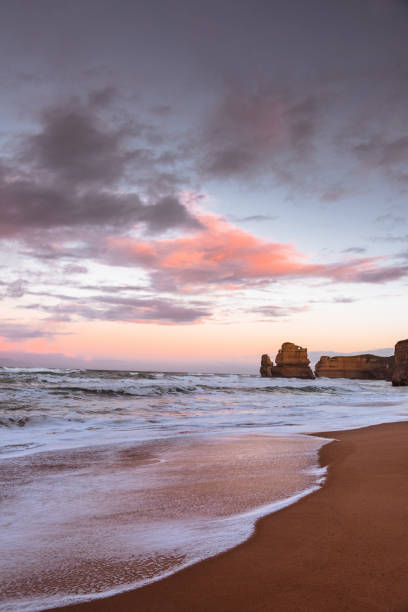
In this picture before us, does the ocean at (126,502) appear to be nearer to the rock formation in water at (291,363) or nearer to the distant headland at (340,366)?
the distant headland at (340,366)

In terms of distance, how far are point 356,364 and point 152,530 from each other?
8269cm

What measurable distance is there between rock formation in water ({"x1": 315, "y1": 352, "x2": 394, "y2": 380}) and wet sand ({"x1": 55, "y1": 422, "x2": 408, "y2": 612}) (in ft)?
268

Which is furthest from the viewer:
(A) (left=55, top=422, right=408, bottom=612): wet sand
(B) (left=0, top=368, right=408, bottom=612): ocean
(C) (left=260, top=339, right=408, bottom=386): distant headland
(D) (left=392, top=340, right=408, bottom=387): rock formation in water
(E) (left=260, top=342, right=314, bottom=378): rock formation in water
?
(E) (left=260, top=342, right=314, bottom=378): rock formation in water

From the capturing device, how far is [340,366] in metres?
80.3

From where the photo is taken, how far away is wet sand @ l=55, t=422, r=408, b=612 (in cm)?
145

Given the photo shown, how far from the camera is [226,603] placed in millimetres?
1465

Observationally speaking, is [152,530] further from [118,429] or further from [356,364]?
[356,364]

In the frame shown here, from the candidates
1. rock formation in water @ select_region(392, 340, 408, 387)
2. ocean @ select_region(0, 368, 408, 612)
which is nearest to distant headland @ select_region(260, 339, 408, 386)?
rock formation in water @ select_region(392, 340, 408, 387)

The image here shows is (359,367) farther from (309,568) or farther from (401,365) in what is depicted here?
(309,568)

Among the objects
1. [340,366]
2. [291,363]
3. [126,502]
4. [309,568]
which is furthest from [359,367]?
[309,568]

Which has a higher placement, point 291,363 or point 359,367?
point 291,363

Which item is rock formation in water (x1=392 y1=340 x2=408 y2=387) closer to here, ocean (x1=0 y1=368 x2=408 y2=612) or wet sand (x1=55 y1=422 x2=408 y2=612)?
ocean (x1=0 y1=368 x2=408 y2=612)

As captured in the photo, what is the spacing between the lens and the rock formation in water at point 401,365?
39656mm

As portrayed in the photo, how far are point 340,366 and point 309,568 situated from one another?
8334 centimetres
